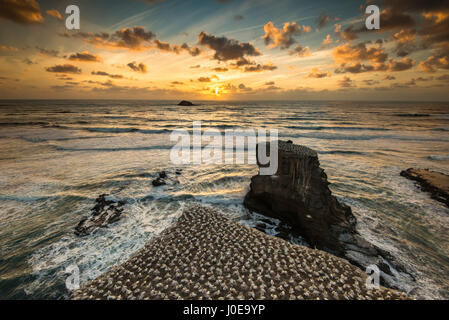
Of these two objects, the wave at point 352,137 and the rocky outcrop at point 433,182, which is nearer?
the rocky outcrop at point 433,182

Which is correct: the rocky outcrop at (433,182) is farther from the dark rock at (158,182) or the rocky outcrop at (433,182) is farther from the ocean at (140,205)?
the dark rock at (158,182)

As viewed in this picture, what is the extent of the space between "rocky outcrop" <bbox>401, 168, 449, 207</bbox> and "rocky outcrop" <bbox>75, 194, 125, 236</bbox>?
17120 mm

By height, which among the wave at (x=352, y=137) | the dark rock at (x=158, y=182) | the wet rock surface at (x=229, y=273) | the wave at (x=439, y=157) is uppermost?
the wave at (x=352, y=137)

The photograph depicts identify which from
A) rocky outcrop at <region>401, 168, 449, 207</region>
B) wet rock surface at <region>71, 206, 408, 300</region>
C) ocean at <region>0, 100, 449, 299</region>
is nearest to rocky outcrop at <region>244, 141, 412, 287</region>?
ocean at <region>0, 100, 449, 299</region>

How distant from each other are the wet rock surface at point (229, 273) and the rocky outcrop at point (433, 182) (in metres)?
10.2

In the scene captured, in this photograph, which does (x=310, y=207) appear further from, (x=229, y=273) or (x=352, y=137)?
(x=352, y=137)

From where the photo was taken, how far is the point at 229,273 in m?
4.36

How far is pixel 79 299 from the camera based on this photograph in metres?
3.81

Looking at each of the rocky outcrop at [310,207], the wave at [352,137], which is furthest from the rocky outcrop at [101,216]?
the wave at [352,137]

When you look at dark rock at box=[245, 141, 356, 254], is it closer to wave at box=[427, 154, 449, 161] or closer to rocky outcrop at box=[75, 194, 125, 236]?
rocky outcrop at box=[75, 194, 125, 236]

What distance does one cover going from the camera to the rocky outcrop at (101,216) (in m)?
7.70

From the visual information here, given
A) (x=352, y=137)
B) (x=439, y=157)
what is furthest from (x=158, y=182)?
(x=352, y=137)
